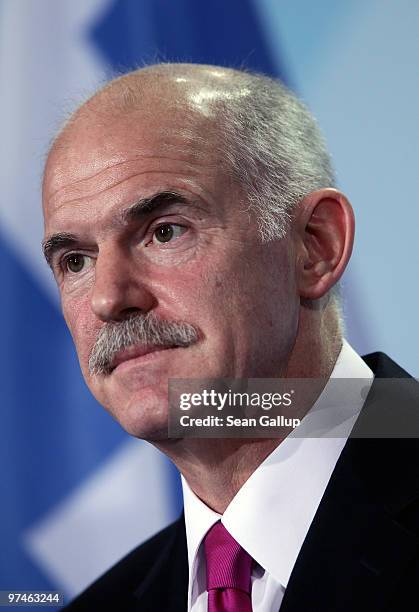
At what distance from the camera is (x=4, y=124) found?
193cm

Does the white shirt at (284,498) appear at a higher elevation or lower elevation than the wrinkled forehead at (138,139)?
lower

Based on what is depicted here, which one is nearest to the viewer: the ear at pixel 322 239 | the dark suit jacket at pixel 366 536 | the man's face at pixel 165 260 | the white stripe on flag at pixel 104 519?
the dark suit jacket at pixel 366 536

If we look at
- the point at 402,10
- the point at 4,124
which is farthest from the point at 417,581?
the point at 4,124

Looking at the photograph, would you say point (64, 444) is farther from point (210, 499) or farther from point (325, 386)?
point (325, 386)

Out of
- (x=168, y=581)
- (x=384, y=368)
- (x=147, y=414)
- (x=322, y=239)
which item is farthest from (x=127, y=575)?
(x=322, y=239)

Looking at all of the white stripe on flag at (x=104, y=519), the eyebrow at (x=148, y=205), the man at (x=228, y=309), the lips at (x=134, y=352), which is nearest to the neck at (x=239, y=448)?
the man at (x=228, y=309)

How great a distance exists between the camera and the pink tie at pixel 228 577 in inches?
48.8

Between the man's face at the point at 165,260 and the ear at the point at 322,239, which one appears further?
the ear at the point at 322,239

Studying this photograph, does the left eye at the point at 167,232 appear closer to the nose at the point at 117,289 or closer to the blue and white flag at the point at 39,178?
the nose at the point at 117,289

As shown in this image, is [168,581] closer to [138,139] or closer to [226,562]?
[226,562]

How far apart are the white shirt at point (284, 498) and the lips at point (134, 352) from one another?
0.84ft

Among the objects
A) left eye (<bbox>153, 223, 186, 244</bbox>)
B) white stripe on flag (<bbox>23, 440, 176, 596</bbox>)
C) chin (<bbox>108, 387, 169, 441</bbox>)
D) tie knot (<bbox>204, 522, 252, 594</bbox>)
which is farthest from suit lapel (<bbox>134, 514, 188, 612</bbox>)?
left eye (<bbox>153, 223, 186, 244</bbox>)

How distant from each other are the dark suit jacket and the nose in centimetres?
36

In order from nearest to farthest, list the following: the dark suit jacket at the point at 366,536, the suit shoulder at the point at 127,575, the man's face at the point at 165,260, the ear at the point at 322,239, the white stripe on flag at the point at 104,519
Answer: the dark suit jacket at the point at 366,536
the man's face at the point at 165,260
the ear at the point at 322,239
the suit shoulder at the point at 127,575
the white stripe on flag at the point at 104,519
